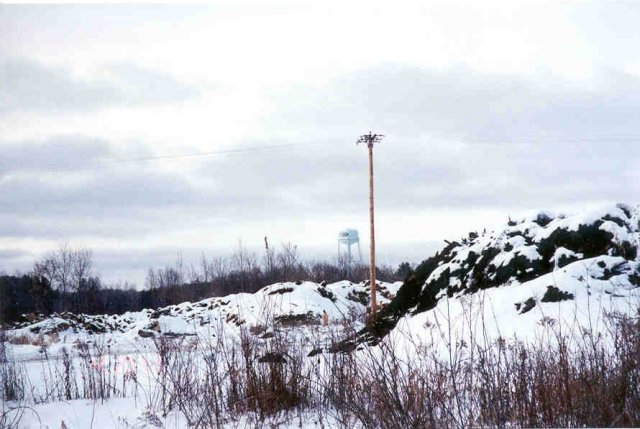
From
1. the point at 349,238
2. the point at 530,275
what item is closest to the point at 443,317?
the point at 530,275

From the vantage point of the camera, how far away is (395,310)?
41.3 ft

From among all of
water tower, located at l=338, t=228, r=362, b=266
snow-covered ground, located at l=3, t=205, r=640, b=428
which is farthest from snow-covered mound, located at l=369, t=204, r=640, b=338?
water tower, located at l=338, t=228, r=362, b=266

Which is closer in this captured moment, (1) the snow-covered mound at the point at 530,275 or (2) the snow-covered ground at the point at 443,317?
(2) the snow-covered ground at the point at 443,317

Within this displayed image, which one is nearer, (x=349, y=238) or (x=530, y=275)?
(x=530, y=275)

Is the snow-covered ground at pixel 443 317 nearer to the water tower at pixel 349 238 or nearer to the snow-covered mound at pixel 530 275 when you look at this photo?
the snow-covered mound at pixel 530 275

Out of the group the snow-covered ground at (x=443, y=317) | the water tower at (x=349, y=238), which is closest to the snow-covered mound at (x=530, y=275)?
the snow-covered ground at (x=443, y=317)

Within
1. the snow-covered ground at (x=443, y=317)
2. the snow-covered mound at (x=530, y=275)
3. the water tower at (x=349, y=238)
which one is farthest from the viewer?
the water tower at (x=349, y=238)

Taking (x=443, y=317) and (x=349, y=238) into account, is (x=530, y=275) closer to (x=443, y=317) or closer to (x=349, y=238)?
(x=443, y=317)

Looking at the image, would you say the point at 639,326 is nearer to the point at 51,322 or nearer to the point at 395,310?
the point at 395,310

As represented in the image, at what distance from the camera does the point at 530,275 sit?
10.5 metres

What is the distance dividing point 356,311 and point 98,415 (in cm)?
320

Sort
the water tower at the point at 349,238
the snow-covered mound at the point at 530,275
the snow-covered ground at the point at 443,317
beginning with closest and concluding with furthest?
1. the snow-covered ground at the point at 443,317
2. the snow-covered mound at the point at 530,275
3. the water tower at the point at 349,238

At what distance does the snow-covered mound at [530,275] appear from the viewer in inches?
351

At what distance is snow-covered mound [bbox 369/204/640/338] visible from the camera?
29.2 ft
